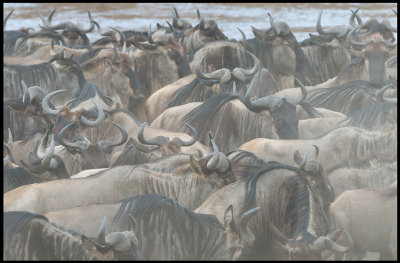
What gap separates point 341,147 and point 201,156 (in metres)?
1.38

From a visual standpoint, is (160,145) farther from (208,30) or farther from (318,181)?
(208,30)

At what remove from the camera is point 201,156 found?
7.05m

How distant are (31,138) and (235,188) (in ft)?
10.3

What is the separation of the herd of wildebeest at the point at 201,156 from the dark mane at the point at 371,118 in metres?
0.02

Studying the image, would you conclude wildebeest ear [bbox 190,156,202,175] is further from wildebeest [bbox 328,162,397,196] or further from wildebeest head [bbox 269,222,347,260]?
wildebeest head [bbox 269,222,347,260]

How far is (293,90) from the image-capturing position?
10.2 meters

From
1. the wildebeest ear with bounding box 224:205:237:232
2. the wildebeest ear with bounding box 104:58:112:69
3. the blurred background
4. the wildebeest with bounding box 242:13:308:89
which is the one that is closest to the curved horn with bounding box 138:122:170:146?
the wildebeest ear with bounding box 224:205:237:232

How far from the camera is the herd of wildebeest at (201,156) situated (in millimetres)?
5461

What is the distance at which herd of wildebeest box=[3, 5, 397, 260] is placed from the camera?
546 cm

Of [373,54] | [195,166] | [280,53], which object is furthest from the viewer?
[280,53]

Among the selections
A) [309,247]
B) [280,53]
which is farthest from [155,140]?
[280,53]

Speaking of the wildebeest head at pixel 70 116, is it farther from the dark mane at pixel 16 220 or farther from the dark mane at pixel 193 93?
the dark mane at pixel 16 220

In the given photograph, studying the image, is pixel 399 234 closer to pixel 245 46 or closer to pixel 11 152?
→ pixel 11 152

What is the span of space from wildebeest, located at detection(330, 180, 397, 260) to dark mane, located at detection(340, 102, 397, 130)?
1.72m
